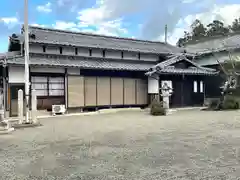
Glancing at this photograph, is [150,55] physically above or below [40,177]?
above

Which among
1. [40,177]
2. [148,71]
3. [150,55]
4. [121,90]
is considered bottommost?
[40,177]

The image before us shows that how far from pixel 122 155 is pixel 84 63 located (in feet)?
37.2

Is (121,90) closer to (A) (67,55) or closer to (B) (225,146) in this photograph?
(A) (67,55)

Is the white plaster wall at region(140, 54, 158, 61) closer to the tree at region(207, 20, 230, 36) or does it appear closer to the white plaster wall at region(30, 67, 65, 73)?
the white plaster wall at region(30, 67, 65, 73)

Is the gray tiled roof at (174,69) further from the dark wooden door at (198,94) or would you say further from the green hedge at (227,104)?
the green hedge at (227,104)

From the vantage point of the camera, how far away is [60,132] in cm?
921

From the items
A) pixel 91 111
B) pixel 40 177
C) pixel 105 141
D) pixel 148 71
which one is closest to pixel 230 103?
pixel 148 71

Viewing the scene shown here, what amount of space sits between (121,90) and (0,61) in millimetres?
7420

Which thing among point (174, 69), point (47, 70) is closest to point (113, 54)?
point (174, 69)

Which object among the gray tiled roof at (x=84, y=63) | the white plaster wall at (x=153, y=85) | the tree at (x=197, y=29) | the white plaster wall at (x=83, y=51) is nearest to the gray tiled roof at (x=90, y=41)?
the white plaster wall at (x=83, y=51)

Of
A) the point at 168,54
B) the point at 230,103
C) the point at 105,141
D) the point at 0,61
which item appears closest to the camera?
the point at 105,141

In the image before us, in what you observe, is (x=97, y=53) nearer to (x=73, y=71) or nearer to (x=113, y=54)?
(x=113, y=54)

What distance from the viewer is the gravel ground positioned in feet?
15.1

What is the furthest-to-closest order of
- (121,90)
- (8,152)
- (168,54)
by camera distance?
(168,54)
(121,90)
(8,152)
